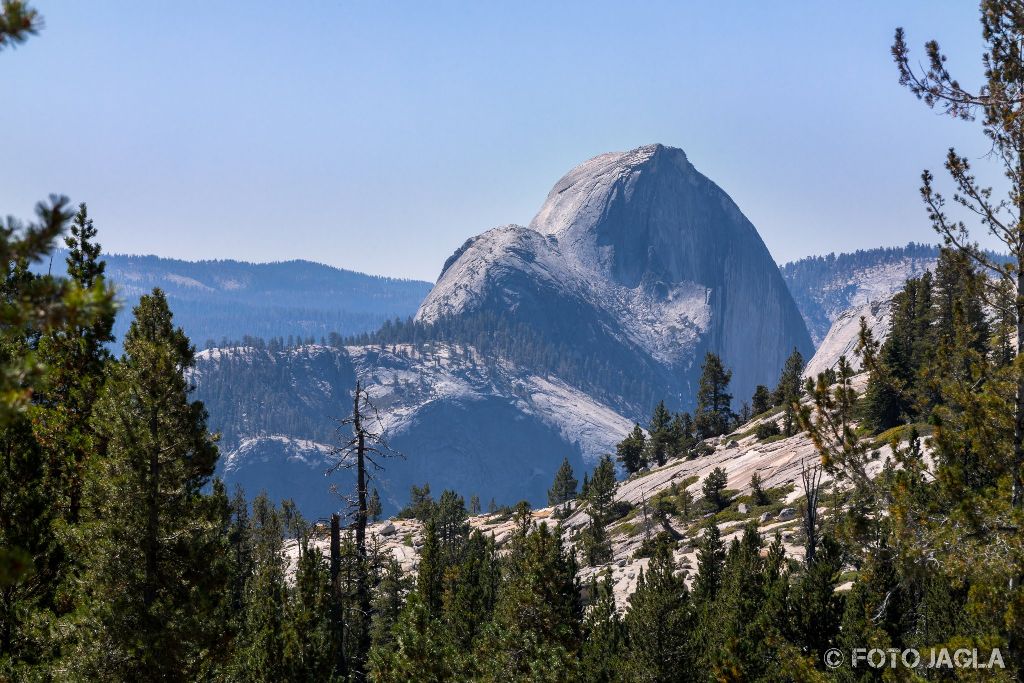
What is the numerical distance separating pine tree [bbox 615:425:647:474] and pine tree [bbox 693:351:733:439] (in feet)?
31.4

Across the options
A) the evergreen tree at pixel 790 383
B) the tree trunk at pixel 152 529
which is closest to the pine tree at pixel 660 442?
the evergreen tree at pixel 790 383

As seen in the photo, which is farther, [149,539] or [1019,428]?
[149,539]

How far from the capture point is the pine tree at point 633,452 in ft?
396

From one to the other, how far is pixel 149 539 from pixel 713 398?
113453 millimetres

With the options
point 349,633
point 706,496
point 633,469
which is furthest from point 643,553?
point 633,469

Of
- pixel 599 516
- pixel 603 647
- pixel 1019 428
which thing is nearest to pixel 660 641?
pixel 603 647

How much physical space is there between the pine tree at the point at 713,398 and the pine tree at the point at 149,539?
350ft

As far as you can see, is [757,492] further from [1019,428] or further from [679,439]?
[1019,428]

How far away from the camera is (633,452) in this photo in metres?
121

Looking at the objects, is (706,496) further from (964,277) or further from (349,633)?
(964,277)

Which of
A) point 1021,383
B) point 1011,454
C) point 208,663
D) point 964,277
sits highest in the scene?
point 964,277

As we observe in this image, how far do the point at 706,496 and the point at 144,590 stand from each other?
228ft

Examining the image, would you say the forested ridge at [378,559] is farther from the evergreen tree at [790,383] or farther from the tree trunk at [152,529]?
the evergreen tree at [790,383]

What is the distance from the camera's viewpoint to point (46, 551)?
18.2 m
